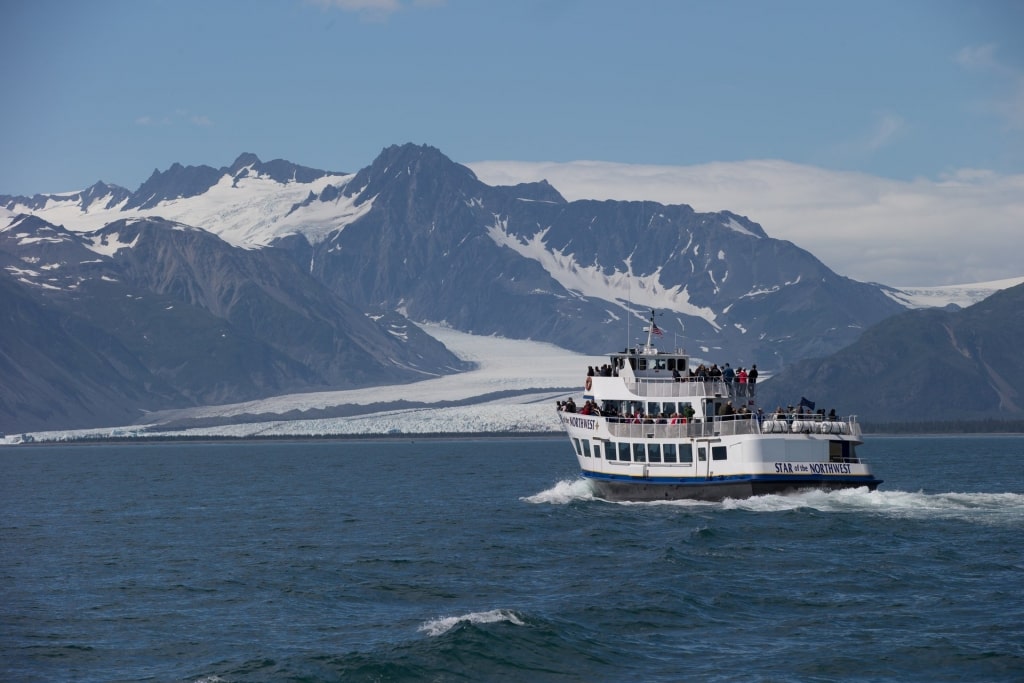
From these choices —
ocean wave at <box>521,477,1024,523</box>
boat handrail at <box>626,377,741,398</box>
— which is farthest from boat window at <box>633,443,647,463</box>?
boat handrail at <box>626,377,741,398</box>

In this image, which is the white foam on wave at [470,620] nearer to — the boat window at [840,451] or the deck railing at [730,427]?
the deck railing at [730,427]

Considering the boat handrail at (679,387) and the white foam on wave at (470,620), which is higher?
the boat handrail at (679,387)

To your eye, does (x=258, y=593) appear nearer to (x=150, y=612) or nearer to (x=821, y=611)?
(x=150, y=612)

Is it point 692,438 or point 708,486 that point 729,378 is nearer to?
point 692,438

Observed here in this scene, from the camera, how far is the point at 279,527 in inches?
3531

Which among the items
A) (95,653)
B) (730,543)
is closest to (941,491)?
(730,543)

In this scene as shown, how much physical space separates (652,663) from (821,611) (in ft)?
31.5

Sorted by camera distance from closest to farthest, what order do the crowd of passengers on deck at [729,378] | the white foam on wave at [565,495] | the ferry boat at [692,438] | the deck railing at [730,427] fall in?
the ferry boat at [692,438]
the deck railing at [730,427]
the crowd of passengers on deck at [729,378]
the white foam on wave at [565,495]

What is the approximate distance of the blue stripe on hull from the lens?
85.4 metres

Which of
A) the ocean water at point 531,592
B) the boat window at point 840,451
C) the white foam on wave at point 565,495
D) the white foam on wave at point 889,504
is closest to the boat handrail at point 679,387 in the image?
the white foam on wave at point 565,495

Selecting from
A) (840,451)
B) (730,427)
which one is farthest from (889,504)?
(730,427)

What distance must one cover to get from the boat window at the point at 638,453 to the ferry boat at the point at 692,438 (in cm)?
6

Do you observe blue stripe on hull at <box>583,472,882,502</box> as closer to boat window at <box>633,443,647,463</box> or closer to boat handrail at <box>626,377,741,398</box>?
boat window at <box>633,443,647,463</box>

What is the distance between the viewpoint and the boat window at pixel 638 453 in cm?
9205
